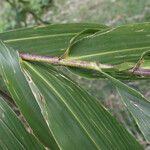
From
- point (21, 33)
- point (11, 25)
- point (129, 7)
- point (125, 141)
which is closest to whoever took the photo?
point (125, 141)

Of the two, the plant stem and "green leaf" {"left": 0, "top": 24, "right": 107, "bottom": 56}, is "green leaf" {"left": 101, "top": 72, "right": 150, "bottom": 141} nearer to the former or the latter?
the plant stem

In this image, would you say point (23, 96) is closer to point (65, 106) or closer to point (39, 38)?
point (65, 106)

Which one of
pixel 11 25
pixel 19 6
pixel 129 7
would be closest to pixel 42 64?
pixel 19 6

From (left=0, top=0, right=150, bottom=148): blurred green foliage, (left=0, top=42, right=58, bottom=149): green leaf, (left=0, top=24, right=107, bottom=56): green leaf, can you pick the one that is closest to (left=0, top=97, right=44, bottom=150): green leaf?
(left=0, top=42, right=58, bottom=149): green leaf

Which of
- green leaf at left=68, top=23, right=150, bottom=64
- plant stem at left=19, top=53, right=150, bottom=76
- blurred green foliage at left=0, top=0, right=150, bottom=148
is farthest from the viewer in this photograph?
blurred green foliage at left=0, top=0, right=150, bottom=148

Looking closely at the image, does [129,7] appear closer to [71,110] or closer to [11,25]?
[11,25]

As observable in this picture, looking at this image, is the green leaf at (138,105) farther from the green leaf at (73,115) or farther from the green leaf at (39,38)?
the green leaf at (39,38)

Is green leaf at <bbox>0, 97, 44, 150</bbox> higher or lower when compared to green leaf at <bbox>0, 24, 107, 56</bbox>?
lower
